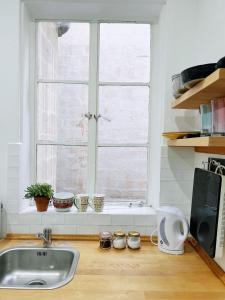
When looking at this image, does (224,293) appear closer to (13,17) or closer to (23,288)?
(23,288)

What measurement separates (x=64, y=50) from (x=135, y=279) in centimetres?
154

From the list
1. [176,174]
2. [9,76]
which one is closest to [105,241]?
[176,174]

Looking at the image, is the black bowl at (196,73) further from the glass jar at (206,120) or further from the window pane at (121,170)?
the window pane at (121,170)

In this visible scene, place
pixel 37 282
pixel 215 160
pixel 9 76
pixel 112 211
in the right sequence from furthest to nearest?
pixel 112 211 → pixel 9 76 → pixel 37 282 → pixel 215 160

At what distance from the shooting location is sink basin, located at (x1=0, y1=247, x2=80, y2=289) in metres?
1.59

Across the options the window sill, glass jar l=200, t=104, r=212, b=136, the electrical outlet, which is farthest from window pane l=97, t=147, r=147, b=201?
glass jar l=200, t=104, r=212, b=136

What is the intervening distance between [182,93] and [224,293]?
0.93 metres

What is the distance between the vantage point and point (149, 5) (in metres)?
1.79

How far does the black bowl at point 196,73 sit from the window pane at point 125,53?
0.85 metres

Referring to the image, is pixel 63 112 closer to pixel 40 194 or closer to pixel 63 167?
pixel 63 167

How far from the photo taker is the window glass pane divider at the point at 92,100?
1.93 meters

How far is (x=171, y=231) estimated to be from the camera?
1.59 m

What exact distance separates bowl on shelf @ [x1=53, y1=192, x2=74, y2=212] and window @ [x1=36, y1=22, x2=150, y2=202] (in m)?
0.18

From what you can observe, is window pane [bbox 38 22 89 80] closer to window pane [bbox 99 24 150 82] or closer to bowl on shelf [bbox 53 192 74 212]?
window pane [bbox 99 24 150 82]
